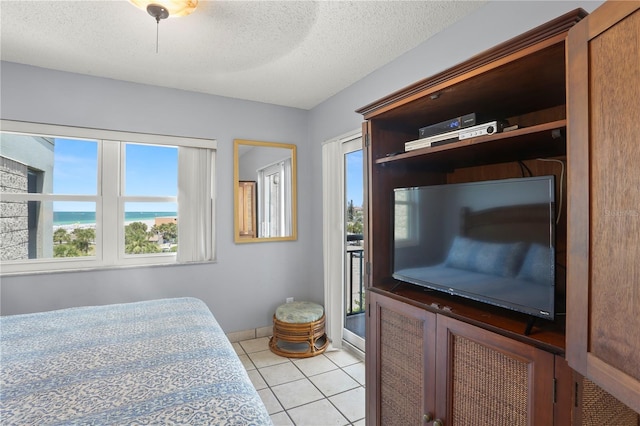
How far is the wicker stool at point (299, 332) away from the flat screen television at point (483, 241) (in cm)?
156

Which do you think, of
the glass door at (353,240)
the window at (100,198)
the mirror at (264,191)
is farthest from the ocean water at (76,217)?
the glass door at (353,240)

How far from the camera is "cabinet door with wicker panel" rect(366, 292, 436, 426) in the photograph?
145cm

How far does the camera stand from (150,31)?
2.13 meters

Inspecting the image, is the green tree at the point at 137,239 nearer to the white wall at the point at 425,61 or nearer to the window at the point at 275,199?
the window at the point at 275,199

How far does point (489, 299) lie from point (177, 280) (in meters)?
2.83

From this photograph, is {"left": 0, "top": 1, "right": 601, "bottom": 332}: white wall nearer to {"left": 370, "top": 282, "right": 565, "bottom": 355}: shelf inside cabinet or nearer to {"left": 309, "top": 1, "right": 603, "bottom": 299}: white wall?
{"left": 309, "top": 1, "right": 603, "bottom": 299}: white wall

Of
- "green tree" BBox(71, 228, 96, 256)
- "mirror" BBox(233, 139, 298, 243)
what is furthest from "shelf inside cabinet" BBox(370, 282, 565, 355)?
"green tree" BBox(71, 228, 96, 256)

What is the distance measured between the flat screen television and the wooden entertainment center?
83mm

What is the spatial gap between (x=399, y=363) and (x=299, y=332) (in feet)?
5.35

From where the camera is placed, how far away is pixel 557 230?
1452 millimetres

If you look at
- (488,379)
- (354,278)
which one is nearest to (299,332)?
(354,278)

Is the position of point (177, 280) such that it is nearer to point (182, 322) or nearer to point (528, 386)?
point (182, 322)

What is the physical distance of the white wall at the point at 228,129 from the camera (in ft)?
7.37

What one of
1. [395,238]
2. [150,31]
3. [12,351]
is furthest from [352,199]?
[12,351]
